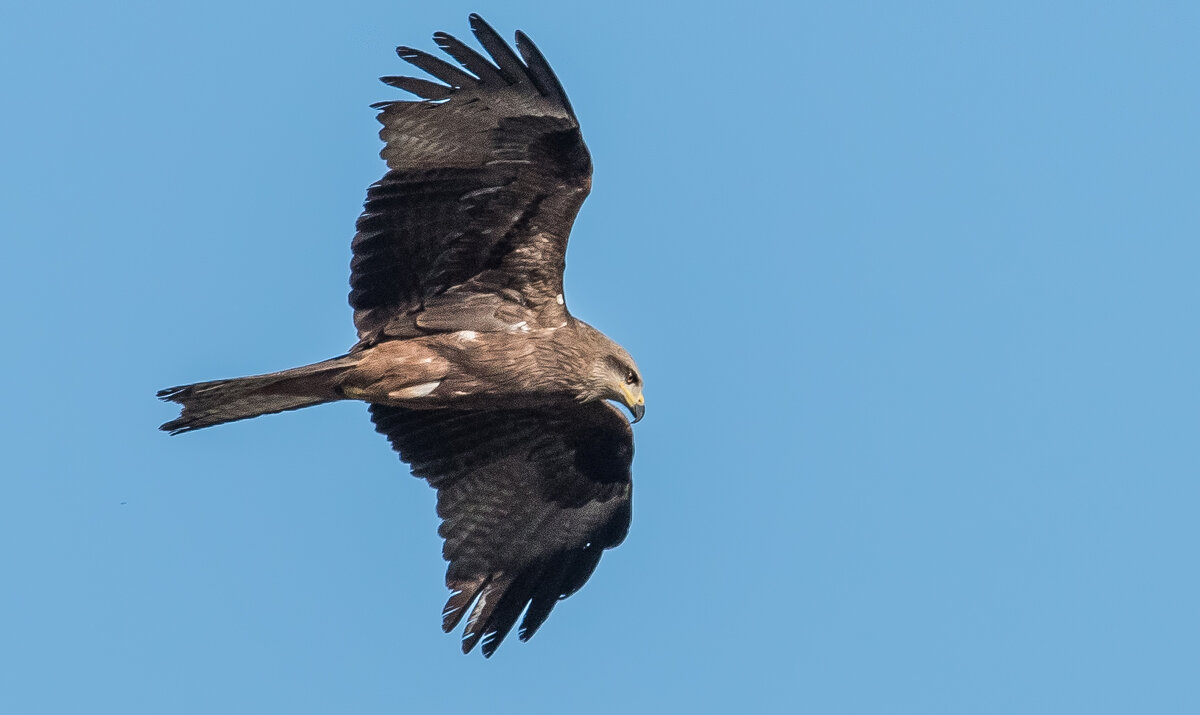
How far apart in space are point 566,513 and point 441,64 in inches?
128

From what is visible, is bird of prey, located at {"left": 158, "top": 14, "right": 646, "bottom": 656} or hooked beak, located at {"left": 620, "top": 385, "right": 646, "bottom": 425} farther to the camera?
hooked beak, located at {"left": 620, "top": 385, "right": 646, "bottom": 425}

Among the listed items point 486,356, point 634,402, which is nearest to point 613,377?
point 634,402

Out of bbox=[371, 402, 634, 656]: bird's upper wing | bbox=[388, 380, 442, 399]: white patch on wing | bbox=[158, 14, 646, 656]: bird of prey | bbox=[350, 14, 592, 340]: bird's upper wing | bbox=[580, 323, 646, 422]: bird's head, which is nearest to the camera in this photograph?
bbox=[350, 14, 592, 340]: bird's upper wing

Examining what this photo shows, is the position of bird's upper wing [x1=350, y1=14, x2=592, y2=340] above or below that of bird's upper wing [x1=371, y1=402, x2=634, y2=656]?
above

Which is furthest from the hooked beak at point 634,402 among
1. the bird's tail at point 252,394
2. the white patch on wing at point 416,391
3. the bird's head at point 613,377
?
the bird's tail at point 252,394

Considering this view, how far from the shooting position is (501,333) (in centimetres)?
1038

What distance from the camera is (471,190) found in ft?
32.9

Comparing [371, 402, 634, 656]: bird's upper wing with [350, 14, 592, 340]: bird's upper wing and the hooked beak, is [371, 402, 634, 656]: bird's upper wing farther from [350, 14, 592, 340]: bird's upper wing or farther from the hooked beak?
[350, 14, 592, 340]: bird's upper wing

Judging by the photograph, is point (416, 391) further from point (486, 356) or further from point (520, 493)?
point (520, 493)

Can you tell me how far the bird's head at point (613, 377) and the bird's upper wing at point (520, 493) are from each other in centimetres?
64

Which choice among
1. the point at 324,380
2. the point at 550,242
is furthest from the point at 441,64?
the point at 324,380

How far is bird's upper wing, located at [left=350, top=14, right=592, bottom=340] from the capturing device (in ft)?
31.6

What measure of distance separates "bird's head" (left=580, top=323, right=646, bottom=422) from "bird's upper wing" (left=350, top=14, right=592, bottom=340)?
0.42m

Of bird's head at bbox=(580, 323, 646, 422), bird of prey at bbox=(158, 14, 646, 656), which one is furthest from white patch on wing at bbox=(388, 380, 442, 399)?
bird's head at bbox=(580, 323, 646, 422)
